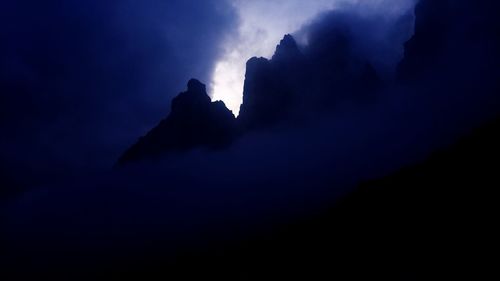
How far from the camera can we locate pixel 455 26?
131m

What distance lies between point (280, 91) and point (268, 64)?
1573 cm


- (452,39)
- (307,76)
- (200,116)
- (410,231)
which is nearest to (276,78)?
(307,76)

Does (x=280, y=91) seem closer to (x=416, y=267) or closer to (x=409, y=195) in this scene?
(x=409, y=195)

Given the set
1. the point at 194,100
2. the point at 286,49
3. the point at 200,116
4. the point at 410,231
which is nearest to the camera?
the point at 410,231

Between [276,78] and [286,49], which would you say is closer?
[276,78]

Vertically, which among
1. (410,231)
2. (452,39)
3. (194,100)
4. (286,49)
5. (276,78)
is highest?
(286,49)

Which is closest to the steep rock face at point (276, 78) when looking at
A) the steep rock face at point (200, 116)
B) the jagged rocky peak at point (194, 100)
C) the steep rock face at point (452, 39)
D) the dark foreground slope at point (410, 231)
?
the steep rock face at point (200, 116)

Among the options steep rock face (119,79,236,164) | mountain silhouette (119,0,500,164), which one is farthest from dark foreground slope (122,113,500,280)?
steep rock face (119,79,236,164)

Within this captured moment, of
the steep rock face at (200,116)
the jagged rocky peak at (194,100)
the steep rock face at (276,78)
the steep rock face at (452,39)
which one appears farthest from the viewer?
the steep rock face at (200,116)

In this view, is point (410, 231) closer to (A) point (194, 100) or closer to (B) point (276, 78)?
(B) point (276, 78)

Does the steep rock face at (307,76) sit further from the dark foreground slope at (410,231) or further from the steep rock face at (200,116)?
the dark foreground slope at (410,231)

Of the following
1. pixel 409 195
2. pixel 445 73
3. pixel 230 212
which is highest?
pixel 445 73

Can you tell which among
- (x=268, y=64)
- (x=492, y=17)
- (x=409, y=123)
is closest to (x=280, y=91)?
(x=268, y=64)

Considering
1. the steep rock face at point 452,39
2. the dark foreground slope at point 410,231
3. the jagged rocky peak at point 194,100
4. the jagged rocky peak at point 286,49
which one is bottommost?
the dark foreground slope at point 410,231
